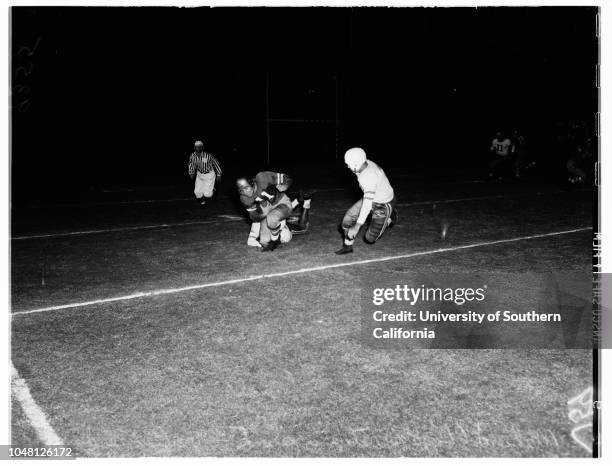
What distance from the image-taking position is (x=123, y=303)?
20.9 feet

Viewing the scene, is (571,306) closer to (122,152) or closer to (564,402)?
(564,402)

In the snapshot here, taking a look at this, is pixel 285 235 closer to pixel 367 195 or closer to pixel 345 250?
pixel 345 250

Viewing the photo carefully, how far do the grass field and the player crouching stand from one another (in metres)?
0.40

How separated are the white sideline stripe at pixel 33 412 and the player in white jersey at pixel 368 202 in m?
5.23

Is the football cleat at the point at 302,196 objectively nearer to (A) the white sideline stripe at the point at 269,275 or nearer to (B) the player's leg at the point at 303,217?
(B) the player's leg at the point at 303,217

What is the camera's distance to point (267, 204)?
29.6 feet

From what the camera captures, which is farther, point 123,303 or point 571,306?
point 123,303

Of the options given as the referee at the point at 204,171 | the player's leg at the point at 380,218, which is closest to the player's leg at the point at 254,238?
the player's leg at the point at 380,218

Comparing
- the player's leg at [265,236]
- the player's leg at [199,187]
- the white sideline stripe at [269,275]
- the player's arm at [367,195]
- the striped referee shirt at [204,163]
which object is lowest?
the white sideline stripe at [269,275]

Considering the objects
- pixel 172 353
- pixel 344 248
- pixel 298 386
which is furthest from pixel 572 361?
pixel 344 248

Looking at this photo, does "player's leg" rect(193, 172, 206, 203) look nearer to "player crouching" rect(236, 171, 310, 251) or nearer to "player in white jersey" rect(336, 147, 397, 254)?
"player crouching" rect(236, 171, 310, 251)

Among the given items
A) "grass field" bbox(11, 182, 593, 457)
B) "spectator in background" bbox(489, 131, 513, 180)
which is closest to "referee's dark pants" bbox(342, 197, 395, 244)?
"grass field" bbox(11, 182, 593, 457)

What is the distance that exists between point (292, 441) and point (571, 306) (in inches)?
151

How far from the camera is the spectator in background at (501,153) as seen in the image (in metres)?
19.0
